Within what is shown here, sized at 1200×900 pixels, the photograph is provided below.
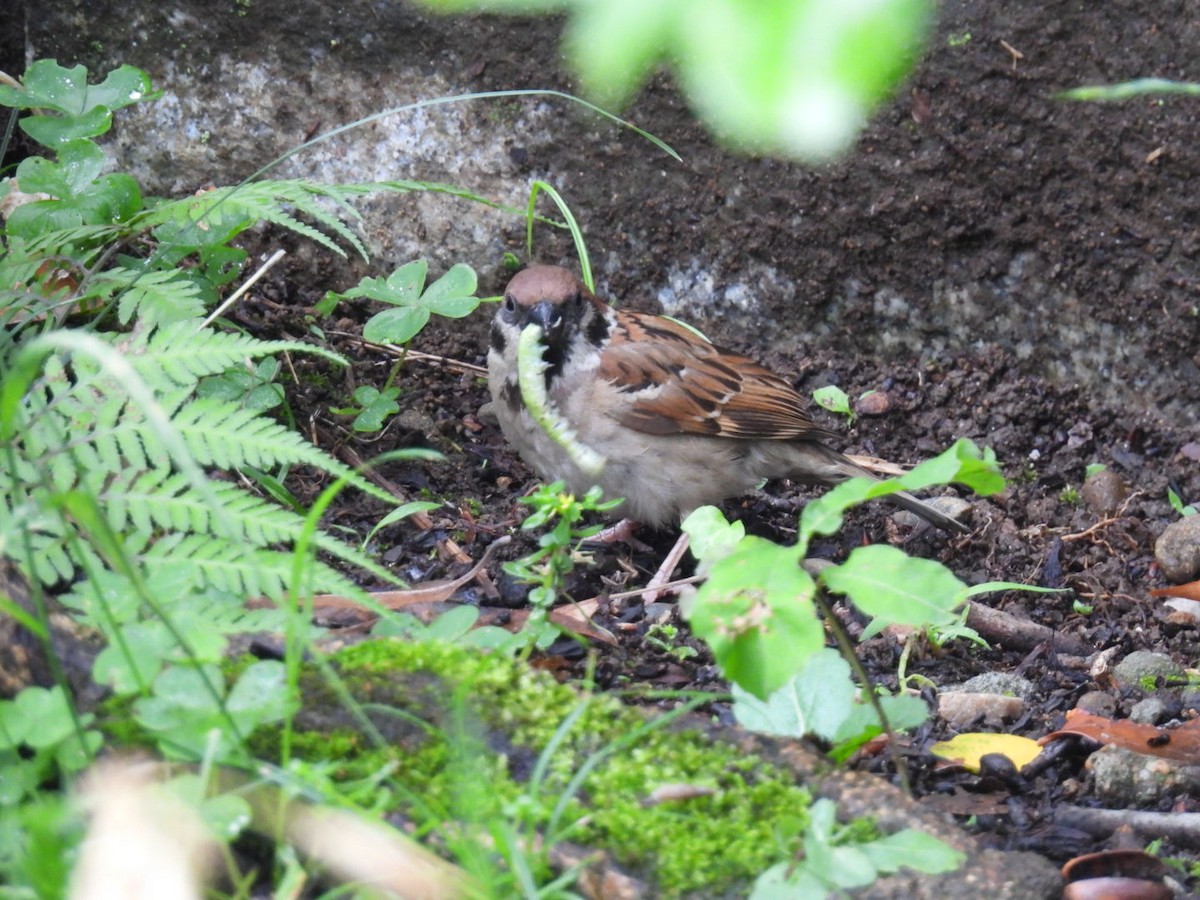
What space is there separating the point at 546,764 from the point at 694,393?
2.84 meters

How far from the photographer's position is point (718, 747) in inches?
95.0

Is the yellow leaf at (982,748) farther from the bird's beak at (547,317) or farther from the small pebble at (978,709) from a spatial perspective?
the bird's beak at (547,317)

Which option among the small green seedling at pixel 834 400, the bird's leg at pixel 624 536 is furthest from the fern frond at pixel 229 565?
the small green seedling at pixel 834 400

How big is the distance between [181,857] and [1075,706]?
2.54m

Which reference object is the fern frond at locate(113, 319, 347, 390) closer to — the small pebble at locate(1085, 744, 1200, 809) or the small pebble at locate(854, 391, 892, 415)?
the small pebble at locate(1085, 744, 1200, 809)

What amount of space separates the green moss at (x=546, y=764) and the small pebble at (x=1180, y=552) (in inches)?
97.1

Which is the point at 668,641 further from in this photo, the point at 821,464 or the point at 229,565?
the point at 821,464

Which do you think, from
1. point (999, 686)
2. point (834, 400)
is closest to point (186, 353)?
point (999, 686)

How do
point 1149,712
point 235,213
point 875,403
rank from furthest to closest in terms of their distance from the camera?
point 875,403 < point 235,213 < point 1149,712

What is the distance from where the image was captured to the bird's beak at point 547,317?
4547 millimetres

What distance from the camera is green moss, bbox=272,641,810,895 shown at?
2.08 meters

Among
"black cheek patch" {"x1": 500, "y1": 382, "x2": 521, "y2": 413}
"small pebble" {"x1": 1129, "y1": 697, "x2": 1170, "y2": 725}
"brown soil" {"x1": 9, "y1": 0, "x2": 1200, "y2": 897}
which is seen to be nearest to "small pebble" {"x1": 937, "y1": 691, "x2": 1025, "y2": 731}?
"small pebble" {"x1": 1129, "y1": 697, "x2": 1170, "y2": 725}

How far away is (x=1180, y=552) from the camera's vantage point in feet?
14.0

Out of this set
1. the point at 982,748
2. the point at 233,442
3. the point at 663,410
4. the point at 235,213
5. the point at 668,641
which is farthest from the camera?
the point at 663,410
